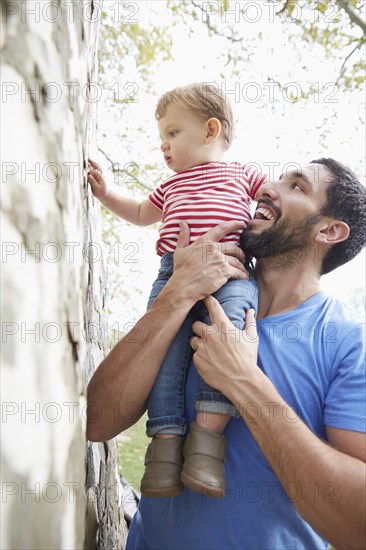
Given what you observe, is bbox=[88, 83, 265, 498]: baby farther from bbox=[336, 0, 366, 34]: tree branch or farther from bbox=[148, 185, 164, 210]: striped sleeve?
bbox=[336, 0, 366, 34]: tree branch

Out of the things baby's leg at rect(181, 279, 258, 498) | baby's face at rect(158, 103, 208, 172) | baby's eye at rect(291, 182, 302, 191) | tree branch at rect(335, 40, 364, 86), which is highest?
tree branch at rect(335, 40, 364, 86)

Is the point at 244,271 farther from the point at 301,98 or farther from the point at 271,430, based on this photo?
the point at 301,98

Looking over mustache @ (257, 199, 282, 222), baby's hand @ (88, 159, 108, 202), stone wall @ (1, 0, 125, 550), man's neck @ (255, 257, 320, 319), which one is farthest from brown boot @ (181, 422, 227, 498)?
baby's hand @ (88, 159, 108, 202)

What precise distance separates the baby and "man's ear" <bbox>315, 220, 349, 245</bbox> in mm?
332

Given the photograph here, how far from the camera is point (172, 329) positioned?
1.60 meters

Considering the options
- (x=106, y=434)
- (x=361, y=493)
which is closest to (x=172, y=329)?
(x=106, y=434)

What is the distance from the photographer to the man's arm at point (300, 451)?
1191 mm

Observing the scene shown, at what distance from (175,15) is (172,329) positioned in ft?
18.0

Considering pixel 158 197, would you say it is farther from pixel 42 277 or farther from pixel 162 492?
pixel 42 277

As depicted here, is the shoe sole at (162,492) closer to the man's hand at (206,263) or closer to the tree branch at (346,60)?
the man's hand at (206,263)

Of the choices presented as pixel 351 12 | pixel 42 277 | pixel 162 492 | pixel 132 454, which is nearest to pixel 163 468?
pixel 162 492

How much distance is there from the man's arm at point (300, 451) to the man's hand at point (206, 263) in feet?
0.68

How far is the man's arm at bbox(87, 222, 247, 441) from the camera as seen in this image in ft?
4.99

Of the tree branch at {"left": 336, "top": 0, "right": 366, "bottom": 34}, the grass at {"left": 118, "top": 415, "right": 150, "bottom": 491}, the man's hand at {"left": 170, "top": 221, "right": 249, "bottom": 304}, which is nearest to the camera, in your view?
the man's hand at {"left": 170, "top": 221, "right": 249, "bottom": 304}
